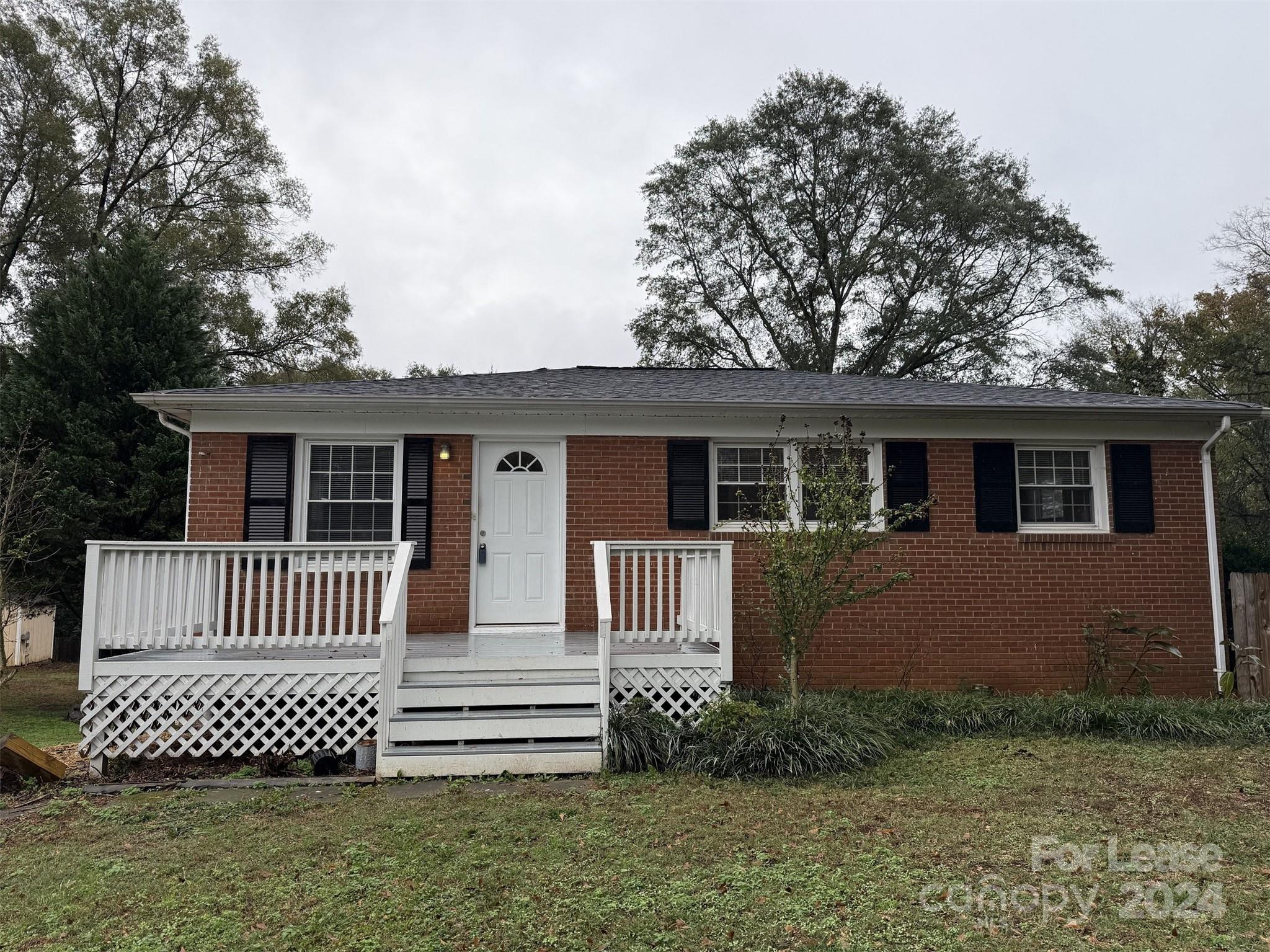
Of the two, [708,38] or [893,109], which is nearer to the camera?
[708,38]

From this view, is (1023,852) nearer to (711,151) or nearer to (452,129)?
(452,129)

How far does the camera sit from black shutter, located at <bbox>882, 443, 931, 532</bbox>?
841 cm

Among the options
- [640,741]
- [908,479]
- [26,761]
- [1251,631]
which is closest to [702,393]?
[908,479]

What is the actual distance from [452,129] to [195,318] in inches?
317

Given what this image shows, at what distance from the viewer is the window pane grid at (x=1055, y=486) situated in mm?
8711

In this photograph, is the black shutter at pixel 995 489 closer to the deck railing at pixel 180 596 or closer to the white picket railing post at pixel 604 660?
the white picket railing post at pixel 604 660

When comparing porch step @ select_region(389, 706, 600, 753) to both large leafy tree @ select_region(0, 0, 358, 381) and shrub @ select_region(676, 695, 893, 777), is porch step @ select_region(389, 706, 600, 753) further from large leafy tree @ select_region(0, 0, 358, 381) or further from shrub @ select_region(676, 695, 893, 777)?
large leafy tree @ select_region(0, 0, 358, 381)

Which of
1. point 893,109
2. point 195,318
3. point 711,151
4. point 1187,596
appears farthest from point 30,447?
point 893,109

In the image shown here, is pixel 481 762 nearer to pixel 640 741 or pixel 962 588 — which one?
pixel 640 741

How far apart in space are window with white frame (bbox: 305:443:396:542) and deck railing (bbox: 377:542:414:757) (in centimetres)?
201

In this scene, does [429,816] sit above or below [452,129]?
below

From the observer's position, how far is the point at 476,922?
3314 millimetres

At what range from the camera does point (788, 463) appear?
8508 millimetres

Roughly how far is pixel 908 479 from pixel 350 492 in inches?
242
